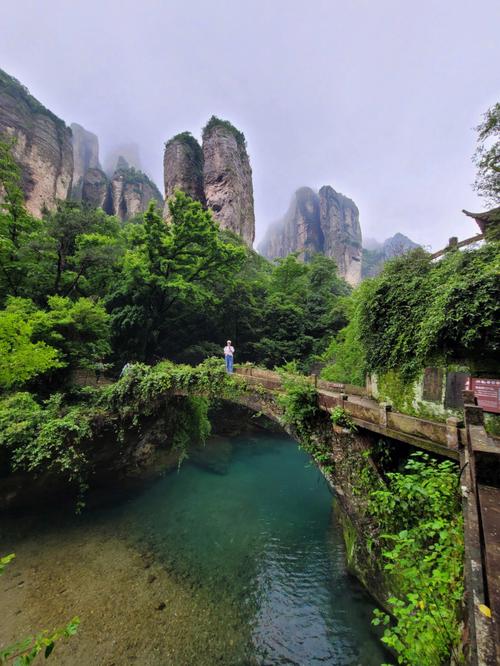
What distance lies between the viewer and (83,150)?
64812 mm

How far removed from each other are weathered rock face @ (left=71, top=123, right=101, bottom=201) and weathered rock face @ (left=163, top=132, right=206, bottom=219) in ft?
94.8

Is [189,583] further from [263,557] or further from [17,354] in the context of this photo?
[17,354]

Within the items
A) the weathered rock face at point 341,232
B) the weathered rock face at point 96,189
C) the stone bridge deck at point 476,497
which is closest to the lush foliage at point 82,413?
the stone bridge deck at point 476,497

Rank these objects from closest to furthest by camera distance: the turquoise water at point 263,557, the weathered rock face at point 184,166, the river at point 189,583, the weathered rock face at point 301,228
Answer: the river at point 189,583 → the turquoise water at point 263,557 → the weathered rock face at point 184,166 → the weathered rock face at point 301,228

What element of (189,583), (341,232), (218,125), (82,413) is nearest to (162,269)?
(82,413)

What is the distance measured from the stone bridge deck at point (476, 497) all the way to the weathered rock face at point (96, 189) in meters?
55.6

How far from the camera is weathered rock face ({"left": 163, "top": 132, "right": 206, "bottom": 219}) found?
3706cm

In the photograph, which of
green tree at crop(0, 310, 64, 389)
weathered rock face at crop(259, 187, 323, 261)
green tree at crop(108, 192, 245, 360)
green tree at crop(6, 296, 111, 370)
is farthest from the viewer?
weathered rock face at crop(259, 187, 323, 261)

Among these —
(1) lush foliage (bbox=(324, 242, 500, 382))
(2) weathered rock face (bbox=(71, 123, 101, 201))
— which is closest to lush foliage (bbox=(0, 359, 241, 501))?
(1) lush foliage (bbox=(324, 242, 500, 382))

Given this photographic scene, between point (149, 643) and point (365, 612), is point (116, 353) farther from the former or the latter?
point (365, 612)

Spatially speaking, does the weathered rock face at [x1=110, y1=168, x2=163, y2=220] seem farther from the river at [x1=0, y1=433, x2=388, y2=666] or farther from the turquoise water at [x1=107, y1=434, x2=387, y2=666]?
the river at [x1=0, y1=433, x2=388, y2=666]

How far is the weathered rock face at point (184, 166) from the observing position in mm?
37062

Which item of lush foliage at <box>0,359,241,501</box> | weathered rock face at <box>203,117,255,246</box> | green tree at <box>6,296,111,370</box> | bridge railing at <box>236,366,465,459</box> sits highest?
weathered rock face at <box>203,117,255,246</box>

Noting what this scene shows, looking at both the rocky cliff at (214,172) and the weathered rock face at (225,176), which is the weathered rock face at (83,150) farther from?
the weathered rock face at (225,176)
